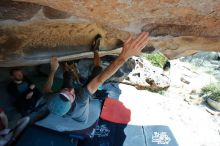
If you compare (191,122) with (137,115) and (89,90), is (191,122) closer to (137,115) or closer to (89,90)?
(137,115)

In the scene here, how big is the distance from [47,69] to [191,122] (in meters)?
3.07

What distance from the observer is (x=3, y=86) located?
510 centimetres

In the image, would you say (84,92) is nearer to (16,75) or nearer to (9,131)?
(9,131)

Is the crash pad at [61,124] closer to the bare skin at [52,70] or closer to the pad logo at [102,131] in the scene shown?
the pad logo at [102,131]

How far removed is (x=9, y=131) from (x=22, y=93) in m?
0.90

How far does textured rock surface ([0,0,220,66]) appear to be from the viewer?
2.79m

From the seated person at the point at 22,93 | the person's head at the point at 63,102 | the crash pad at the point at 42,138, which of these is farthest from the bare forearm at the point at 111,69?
the seated person at the point at 22,93

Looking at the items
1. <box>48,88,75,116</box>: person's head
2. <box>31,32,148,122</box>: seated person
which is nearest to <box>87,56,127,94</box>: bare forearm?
<box>31,32,148,122</box>: seated person

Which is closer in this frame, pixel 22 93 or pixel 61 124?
pixel 61 124

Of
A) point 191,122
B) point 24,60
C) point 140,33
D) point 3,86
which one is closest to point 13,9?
point 140,33

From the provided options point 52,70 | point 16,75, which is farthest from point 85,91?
point 16,75

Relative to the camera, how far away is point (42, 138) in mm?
3748

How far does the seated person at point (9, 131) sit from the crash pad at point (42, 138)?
96 millimetres

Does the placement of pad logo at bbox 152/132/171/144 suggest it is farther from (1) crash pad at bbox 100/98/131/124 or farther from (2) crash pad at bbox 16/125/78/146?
(2) crash pad at bbox 16/125/78/146
